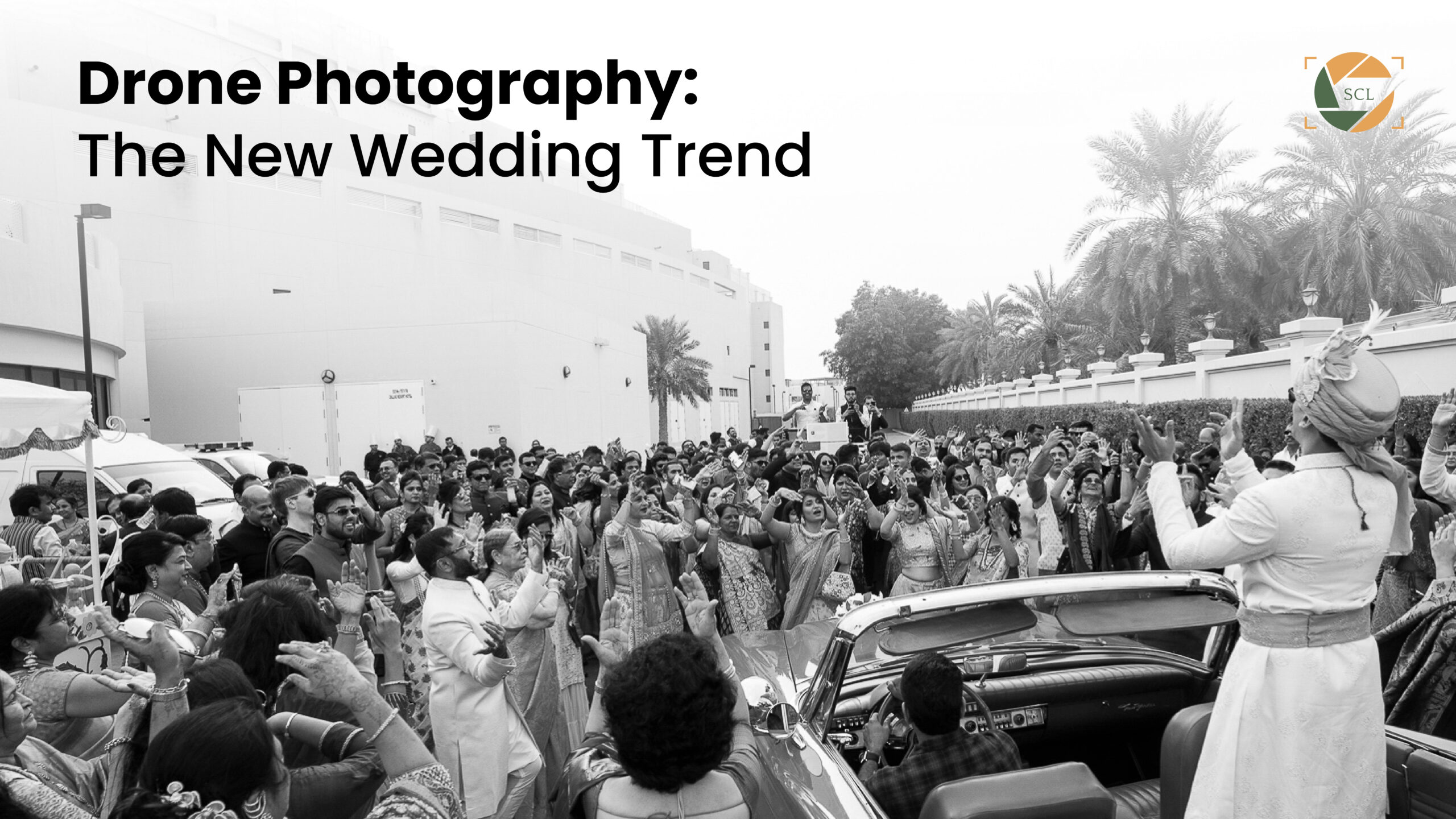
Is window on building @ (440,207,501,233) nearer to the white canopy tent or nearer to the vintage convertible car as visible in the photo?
the white canopy tent

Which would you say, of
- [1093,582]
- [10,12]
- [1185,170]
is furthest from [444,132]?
[1093,582]

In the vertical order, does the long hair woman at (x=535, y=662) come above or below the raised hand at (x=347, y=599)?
→ below

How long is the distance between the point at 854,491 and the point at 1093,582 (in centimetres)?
415

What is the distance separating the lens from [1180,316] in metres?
26.8

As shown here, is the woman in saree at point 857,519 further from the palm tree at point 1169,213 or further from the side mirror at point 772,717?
the palm tree at point 1169,213

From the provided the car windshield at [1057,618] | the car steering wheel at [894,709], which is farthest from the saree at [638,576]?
the car windshield at [1057,618]

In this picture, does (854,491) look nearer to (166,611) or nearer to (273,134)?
(166,611)

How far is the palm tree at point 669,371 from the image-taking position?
140 feet

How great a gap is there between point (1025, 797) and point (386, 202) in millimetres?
41159

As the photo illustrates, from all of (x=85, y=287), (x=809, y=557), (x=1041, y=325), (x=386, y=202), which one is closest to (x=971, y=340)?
(x=1041, y=325)

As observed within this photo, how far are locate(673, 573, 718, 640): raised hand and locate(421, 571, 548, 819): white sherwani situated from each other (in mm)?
1084

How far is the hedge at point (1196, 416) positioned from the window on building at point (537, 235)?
82.5 ft

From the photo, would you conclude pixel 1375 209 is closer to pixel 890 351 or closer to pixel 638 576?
pixel 638 576

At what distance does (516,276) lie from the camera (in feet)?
146
